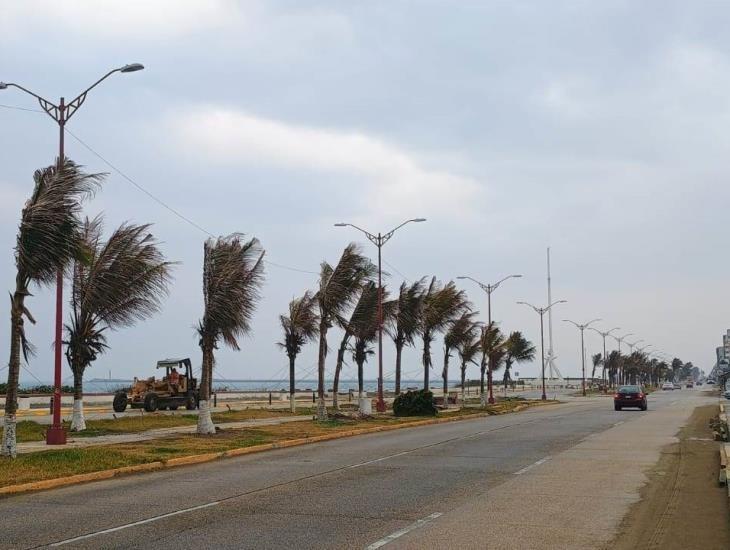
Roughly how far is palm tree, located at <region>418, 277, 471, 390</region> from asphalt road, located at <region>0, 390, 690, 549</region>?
2606cm

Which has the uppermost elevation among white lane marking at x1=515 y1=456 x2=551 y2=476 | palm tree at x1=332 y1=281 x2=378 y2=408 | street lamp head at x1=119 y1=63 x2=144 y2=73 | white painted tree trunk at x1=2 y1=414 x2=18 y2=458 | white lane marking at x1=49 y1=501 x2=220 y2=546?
street lamp head at x1=119 y1=63 x2=144 y2=73

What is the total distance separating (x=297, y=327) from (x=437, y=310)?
30.8ft

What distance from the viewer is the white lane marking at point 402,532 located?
894cm

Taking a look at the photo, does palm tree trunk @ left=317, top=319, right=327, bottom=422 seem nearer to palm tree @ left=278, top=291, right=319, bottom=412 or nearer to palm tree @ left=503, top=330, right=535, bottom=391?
palm tree @ left=278, top=291, right=319, bottom=412

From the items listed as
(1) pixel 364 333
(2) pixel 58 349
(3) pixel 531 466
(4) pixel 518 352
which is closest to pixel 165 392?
(1) pixel 364 333

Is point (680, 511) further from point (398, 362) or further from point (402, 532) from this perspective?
point (398, 362)

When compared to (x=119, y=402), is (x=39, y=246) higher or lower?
higher

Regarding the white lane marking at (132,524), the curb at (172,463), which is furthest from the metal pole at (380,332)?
the white lane marking at (132,524)

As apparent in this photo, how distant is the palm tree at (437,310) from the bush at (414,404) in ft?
28.1

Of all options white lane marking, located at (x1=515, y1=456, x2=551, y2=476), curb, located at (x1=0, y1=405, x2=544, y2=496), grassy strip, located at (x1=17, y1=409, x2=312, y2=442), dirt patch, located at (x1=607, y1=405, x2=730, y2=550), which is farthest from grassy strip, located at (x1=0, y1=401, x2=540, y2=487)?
dirt patch, located at (x1=607, y1=405, x2=730, y2=550)

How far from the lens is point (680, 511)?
37.8 ft

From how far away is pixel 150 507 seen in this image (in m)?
11.6

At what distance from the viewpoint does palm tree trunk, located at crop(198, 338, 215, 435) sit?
2378cm

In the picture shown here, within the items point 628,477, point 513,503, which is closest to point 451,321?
point 628,477
